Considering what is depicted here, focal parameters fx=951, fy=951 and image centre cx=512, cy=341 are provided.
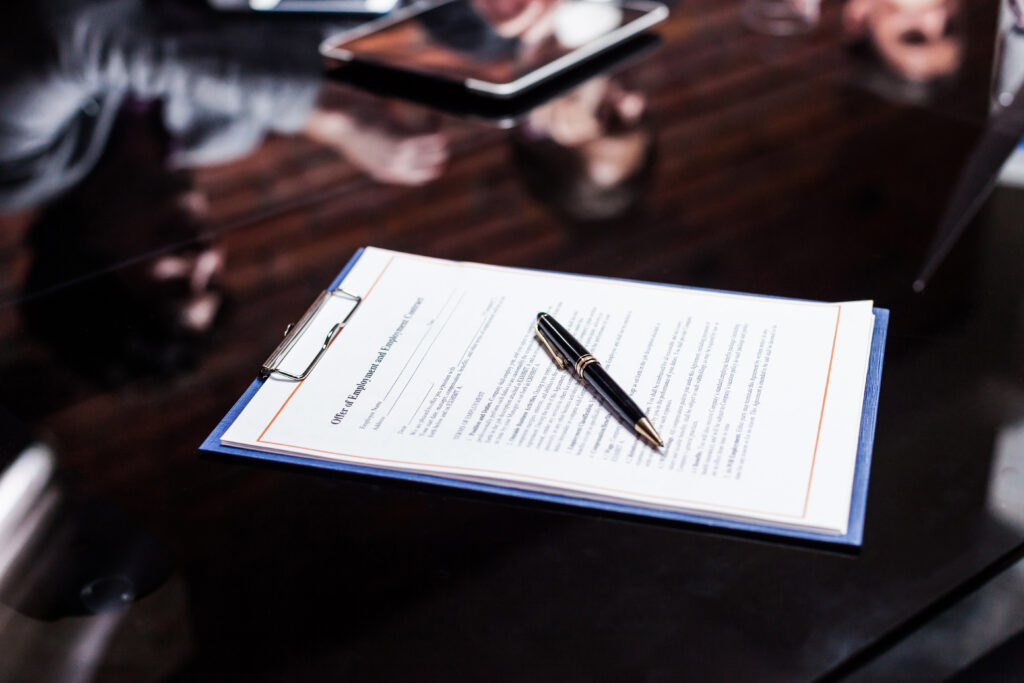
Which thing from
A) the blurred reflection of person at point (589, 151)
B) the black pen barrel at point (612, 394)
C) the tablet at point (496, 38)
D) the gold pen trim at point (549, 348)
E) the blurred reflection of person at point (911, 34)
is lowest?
the blurred reflection of person at point (911, 34)

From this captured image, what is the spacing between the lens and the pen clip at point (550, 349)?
25.2 inches

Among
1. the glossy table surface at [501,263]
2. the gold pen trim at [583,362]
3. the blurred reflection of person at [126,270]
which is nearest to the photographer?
the glossy table surface at [501,263]

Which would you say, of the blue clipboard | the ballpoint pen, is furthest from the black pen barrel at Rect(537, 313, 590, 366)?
the blue clipboard

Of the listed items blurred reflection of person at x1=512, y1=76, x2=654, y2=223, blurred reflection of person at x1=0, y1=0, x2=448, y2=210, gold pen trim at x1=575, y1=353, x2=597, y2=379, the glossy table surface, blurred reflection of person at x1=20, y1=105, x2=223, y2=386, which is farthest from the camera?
blurred reflection of person at x1=0, y1=0, x2=448, y2=210

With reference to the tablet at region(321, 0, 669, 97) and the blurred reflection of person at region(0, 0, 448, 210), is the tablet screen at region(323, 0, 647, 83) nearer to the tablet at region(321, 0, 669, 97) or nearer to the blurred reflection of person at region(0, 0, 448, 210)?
the tablet at region(321, 0, 669, 97)

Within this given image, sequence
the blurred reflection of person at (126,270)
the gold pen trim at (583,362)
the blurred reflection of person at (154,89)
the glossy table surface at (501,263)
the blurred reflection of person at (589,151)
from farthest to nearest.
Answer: the blurred reflection of person at (154,89)
the blurred reflection of person at (589,151)
the blurred reflection of person at (126,270)
the gold pen trim at (583,362)
the glossy table surface at (501,263)

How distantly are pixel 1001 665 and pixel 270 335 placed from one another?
53 cm

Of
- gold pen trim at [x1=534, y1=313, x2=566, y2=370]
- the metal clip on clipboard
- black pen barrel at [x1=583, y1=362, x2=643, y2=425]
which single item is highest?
the metal clip on clipboard

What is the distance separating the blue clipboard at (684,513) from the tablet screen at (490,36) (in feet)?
1.80

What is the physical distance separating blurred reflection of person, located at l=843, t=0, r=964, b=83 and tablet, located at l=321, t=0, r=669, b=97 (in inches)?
10.0

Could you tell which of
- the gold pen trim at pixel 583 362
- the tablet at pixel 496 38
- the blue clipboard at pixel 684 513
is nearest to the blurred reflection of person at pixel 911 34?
A: the tablet at pixel 496 38

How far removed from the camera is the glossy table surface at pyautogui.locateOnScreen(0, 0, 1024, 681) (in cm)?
50

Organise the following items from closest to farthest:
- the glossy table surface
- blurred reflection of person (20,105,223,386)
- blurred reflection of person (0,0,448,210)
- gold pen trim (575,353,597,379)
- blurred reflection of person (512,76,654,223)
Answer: the glossy table surface → gold pen trim (575,353,597,379) → blurred reflection of person (20,105,223,386) → blurred reflection of person (512,76,654,223) → blurred reflection of person (0,0,448,210)

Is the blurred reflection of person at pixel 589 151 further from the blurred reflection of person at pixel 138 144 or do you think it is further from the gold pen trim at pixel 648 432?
the gold pen trim at pixel 648 432
